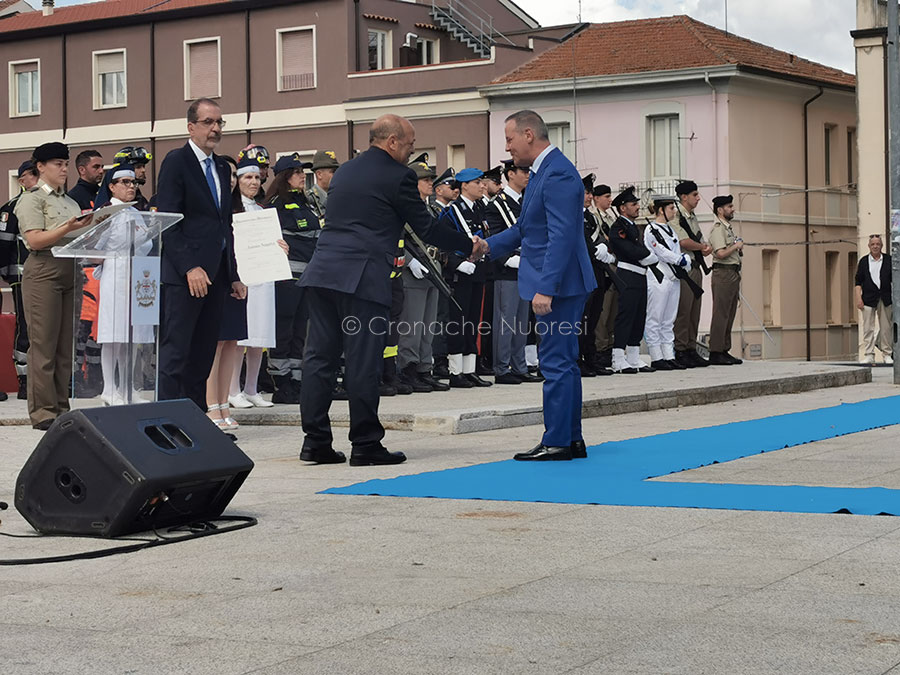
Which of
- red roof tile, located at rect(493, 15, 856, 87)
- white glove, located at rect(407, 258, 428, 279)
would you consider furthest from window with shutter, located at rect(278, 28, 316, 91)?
white glove, located at rect(407, 258, 428, 279)

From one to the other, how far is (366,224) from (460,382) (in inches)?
264

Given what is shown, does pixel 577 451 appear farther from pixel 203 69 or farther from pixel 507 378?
pixel 203 69

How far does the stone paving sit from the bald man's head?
2.47m

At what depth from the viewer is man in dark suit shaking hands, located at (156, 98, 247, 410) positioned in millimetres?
10594

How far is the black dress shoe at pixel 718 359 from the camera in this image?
2092 centimetres

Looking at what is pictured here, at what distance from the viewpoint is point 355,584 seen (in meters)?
5.80

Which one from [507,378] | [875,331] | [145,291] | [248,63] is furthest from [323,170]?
[248,63]

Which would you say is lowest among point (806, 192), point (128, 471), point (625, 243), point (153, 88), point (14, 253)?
point (128, 471)

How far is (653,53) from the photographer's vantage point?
46.1 metres

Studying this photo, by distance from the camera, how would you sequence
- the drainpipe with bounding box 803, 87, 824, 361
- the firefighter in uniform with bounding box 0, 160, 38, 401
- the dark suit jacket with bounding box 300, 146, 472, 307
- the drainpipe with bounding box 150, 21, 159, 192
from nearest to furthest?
the dark suit jacket with bounding box 300, 146, 472, 307, the firefighter in uniform with bounding box 0, 160, 38, 401, the drainpipe with bounding box 803, 87, 824, 361, the drainpipe with bounding box 150, 21, 159, 192

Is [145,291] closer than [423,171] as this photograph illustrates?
Yes

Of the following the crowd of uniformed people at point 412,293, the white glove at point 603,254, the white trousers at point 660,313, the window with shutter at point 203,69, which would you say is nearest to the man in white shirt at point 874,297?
the crowd of uniformed people at point 412,293

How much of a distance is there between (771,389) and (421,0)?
120ft

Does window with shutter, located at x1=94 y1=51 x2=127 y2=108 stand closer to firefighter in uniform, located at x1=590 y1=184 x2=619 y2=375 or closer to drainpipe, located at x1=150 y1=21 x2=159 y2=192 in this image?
drainpipe, located at x1=150 y1=21 x2=159 y2=192
